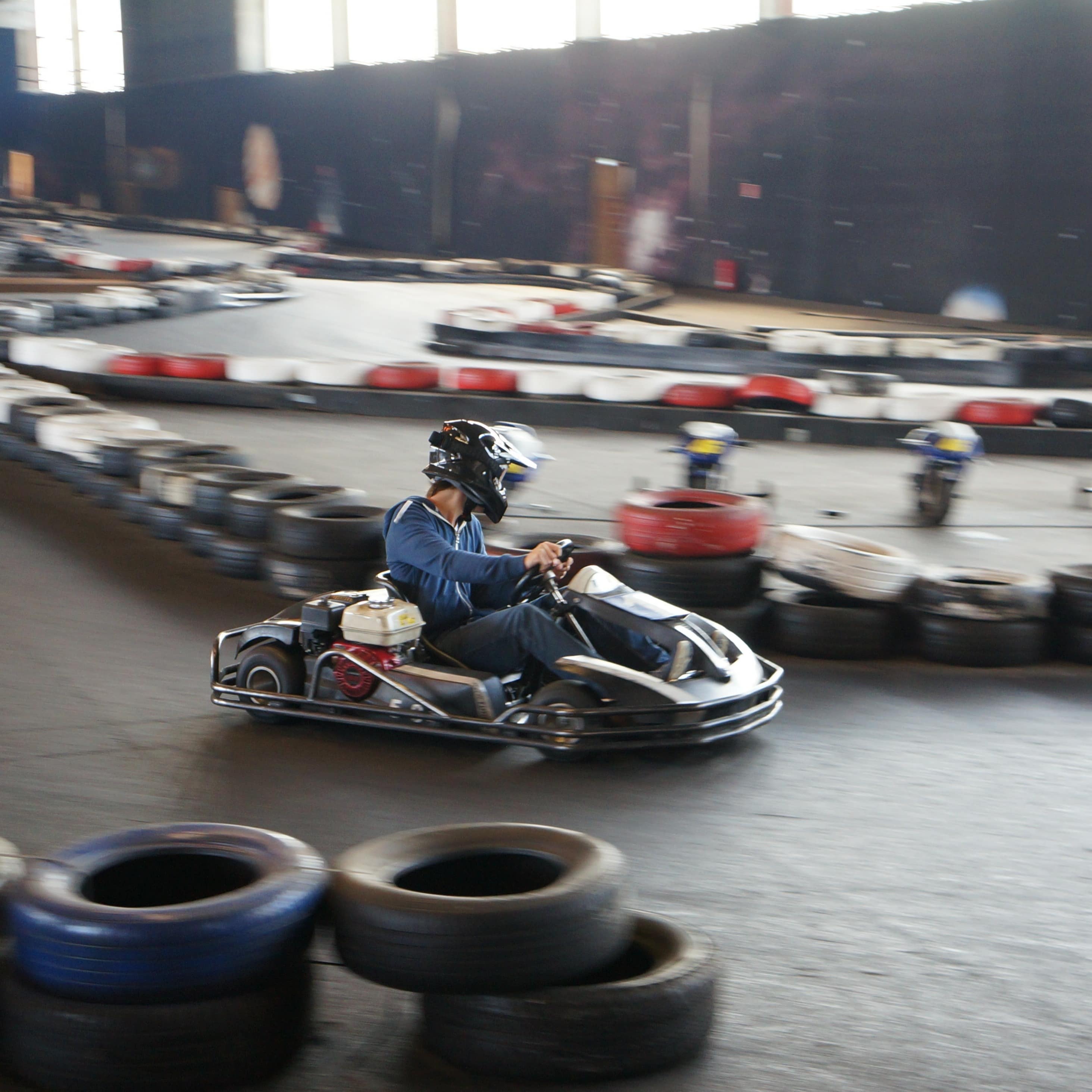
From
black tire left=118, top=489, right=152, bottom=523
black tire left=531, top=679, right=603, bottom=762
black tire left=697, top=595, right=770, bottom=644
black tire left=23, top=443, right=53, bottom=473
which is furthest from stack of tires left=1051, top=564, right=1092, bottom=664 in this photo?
black tire left=23, top=443, right=53, bottom=473

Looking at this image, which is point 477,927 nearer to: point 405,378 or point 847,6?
point 405,378

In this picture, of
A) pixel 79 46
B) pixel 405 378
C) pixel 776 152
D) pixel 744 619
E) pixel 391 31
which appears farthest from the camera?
pixel 79 46

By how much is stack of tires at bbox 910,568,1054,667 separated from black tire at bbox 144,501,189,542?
3.25 m

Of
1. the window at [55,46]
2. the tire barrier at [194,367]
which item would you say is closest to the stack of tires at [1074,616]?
the tire barrier at [194,367]

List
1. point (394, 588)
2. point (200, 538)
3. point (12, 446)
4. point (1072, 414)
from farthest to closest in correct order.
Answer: point (1072, 414), point (12, 446), point (200, 538), point (394, 588)

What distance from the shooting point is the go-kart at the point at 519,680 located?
3.58 meters

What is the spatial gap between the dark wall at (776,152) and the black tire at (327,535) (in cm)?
1253

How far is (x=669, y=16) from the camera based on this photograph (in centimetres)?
1992

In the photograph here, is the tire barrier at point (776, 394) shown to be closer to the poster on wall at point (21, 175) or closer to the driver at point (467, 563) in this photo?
the driver at point (467, 563)

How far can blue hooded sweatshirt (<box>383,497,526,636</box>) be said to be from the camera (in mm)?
3727

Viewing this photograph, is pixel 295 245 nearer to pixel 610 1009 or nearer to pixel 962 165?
pixel 962 165

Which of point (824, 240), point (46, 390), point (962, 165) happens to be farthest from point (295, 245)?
point (46, 390)

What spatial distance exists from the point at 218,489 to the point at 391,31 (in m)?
20.7

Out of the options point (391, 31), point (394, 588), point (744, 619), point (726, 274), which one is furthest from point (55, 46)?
point (394, 588)
